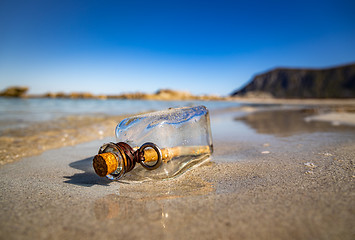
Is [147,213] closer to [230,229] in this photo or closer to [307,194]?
[230,229]

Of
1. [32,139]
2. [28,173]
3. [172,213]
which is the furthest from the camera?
[32,139]

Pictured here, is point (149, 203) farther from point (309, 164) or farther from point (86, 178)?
point (309, 164)

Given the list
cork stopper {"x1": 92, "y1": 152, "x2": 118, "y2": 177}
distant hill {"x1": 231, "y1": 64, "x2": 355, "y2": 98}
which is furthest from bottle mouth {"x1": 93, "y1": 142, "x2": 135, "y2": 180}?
distant hill {"x1": 231, "y1": 64, "x2": 355, "y2": 98}

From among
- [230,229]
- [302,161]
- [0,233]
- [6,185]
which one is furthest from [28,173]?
[302,161]

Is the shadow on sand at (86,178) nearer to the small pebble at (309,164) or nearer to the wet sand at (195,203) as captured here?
the wet sand at (195,203)

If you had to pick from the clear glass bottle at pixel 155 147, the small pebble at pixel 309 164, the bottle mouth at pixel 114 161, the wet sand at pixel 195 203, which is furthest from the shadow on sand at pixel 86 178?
the small pebble at pixel 309 164

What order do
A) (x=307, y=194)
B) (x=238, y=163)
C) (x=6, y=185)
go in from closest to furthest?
(x=307, y=194), (x=6, y=185), (x=238, y=163)
